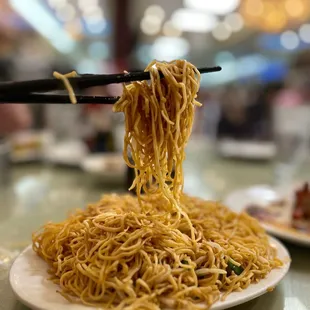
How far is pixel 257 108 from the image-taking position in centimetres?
398

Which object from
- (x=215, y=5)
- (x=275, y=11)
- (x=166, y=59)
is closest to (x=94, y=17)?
(x=215, y=5)

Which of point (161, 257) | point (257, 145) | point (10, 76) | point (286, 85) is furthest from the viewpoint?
point (286, 85)

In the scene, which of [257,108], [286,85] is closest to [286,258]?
[257,108]

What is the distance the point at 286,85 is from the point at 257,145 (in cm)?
381

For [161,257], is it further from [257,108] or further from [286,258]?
[257,108]

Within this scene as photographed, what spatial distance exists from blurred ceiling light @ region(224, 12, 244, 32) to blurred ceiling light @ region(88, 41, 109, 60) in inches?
86.5

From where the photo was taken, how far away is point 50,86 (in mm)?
913

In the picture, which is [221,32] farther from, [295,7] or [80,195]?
[80,195]

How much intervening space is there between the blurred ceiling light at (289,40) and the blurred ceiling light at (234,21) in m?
0.77

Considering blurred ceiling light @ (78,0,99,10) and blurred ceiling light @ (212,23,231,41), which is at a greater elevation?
blurred ceiling light @ (78,0,99,10)

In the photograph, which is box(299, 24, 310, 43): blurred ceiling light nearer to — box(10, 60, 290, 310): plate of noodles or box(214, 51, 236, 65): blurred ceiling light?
box(214, 51, 236, 65): blurred ceiling light

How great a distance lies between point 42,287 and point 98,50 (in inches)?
277

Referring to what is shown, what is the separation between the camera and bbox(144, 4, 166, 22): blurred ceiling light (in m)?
6.89

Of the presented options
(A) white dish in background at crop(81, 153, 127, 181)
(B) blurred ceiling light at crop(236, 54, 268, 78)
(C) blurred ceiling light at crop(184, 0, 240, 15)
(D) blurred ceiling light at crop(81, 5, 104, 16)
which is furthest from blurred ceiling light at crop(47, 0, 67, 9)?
(A) white dish in background at crop(81, 153, 127, 181)
